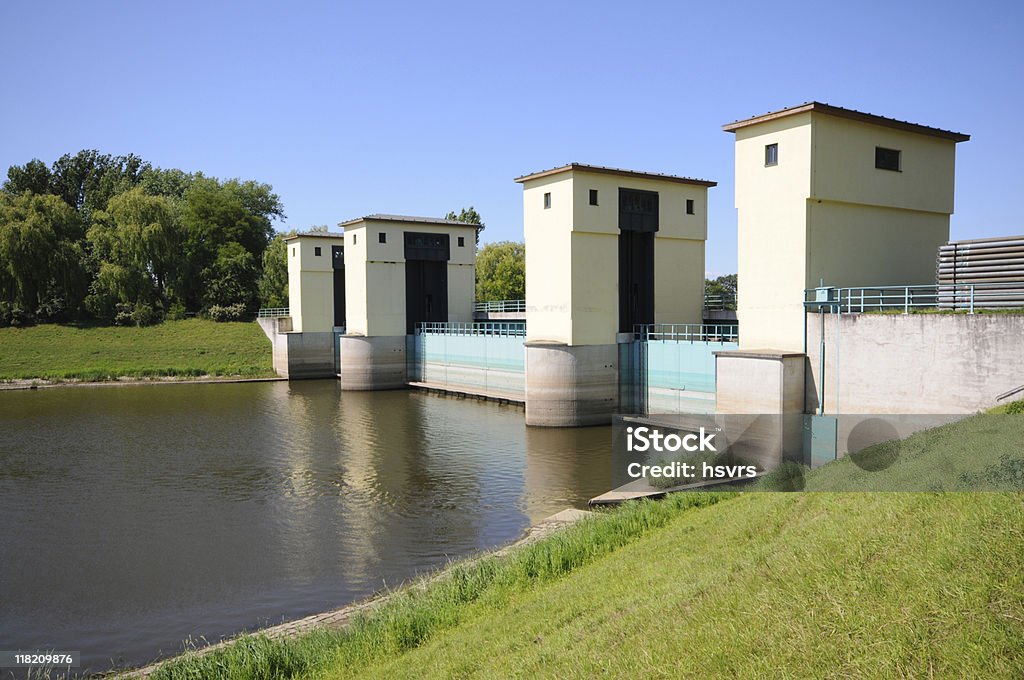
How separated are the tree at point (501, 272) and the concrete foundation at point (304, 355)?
Answer: 15.9 m

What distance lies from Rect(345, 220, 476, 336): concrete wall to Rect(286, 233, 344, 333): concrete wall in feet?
18.2

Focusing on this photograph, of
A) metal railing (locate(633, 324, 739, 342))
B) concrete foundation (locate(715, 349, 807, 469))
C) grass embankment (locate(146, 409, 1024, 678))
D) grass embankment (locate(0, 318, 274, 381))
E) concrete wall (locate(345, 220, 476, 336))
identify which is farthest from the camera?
grass embankment (locate(0, 318, 274, 381))

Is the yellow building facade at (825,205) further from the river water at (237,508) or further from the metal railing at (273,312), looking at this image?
the metal railing at (273,312)

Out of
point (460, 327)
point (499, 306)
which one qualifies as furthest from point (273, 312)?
point (460, 327)

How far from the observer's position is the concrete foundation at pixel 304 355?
159 ft

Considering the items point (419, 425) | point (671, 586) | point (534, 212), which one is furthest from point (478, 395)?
point (671, 586)

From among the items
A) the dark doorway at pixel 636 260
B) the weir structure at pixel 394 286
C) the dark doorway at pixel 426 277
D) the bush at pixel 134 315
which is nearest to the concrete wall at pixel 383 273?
the weir structure at pixel 394 286

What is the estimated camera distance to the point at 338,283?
164 feet

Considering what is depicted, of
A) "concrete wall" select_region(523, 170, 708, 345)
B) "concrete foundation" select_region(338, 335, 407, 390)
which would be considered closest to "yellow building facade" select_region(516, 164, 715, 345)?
"concrete wall" select_region(523, 170, 708, 345)

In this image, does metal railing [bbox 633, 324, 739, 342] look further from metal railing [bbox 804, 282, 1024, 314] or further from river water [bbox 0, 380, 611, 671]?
metal railing [bbox 804, 282, 1024, 314]

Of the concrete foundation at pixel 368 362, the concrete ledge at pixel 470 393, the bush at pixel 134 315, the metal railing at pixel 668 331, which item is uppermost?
the bush at pixel 134 315

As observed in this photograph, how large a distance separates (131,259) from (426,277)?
28174mm

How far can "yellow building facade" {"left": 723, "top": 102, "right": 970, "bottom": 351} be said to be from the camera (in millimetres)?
18766

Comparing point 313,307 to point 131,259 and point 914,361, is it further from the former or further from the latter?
point 914,361
